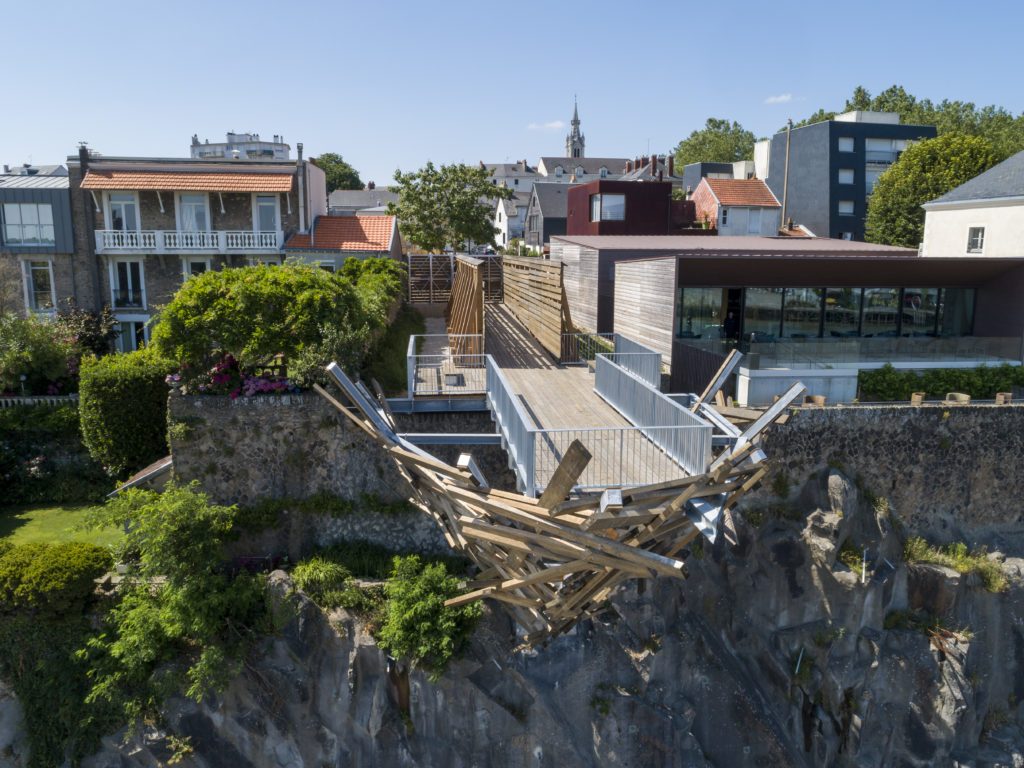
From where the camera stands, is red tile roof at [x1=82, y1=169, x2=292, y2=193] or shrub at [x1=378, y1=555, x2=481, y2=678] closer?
shrub at [x1=378, y1=555, x2=481, y2=678]

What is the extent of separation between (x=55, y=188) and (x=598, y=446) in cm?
2137

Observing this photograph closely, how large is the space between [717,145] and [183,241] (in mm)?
58655

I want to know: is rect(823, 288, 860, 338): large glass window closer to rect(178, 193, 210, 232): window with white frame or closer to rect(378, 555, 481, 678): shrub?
rect(378, 555, 481, 678): shrub

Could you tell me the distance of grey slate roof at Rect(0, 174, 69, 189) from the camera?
2345cm

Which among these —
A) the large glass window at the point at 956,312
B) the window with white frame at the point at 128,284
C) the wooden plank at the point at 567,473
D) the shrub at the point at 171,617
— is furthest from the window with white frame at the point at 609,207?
the wooden plank at the point at 567,473

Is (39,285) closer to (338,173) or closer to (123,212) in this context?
(123,212)

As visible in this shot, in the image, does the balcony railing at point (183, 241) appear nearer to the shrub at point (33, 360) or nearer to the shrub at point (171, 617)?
the shrub at point (33, 360)

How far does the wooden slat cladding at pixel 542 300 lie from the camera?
1719 cm

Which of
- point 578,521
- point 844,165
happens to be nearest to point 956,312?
point 578,521

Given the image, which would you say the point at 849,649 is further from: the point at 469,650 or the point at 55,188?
the point at 55,188

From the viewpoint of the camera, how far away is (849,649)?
14.6 m

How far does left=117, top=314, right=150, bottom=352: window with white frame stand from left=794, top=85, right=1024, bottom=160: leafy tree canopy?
1690 inches

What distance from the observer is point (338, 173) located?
240 feet

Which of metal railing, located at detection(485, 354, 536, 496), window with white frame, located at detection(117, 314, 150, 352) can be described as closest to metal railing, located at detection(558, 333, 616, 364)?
metal railing, located at detection(485, 354, 536, 496)
